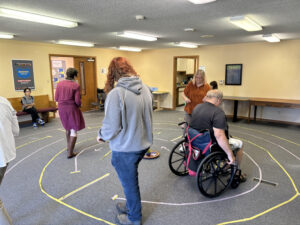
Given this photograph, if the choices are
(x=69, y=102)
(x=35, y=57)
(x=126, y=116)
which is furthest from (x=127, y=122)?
(x=35, y=57)

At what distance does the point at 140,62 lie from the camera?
8852 millimetres

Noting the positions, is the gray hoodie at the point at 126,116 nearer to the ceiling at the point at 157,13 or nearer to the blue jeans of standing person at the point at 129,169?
the blue jeans of standing person at the point at 129,169

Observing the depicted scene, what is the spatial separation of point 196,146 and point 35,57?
5.85 meters

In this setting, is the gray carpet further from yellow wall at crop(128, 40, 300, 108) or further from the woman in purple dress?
yellow wall at crop(128, 40, 300, 108)

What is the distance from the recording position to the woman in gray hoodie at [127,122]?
64.6 inches

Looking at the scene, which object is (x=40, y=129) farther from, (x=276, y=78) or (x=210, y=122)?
(x=276, y=78)

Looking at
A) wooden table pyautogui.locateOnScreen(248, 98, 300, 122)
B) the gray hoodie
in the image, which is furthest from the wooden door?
the gray hoodie

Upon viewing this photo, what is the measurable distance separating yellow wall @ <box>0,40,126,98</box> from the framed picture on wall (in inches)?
185

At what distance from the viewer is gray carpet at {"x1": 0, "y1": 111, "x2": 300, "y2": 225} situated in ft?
7.14

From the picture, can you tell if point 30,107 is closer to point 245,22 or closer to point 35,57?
point 35,57

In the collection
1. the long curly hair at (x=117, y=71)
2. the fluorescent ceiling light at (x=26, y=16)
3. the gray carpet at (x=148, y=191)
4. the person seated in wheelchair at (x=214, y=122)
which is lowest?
the gray carpet at (x=148, y=191)

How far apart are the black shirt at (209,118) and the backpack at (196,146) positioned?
7 centimetres

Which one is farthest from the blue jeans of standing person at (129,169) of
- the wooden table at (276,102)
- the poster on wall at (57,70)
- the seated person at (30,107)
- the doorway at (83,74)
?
the poster on wall at (57,70)

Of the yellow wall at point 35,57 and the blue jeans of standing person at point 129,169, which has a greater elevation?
the yellow wall at point 35,57
